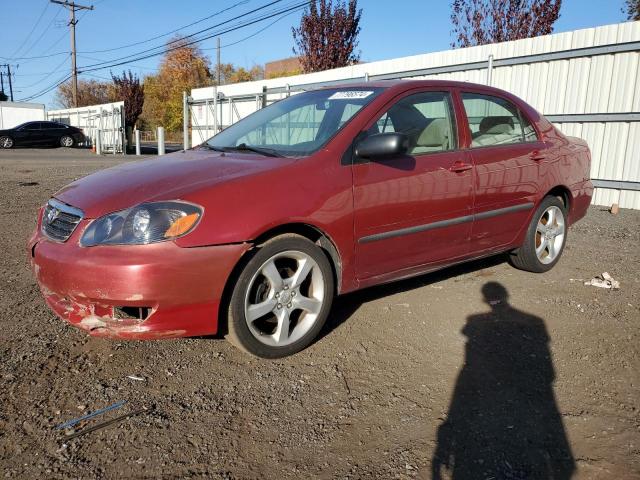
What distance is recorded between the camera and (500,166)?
14.0 ft

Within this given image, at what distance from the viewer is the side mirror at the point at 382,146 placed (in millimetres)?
3271

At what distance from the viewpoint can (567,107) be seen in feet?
29.9

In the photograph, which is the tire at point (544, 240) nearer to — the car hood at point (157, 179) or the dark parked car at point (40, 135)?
the car hood at point (157, 179)

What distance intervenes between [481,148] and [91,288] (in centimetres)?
301

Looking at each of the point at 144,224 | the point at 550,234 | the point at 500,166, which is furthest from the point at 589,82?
the point at 144,224

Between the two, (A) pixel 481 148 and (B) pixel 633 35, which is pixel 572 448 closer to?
(A) pixel 481 148

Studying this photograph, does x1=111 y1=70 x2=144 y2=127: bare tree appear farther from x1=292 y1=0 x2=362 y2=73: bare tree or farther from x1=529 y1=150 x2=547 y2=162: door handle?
x1=529 y1=150 x2=547 y2=162: door handle

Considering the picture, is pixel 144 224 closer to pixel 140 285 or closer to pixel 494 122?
pixel 140 285

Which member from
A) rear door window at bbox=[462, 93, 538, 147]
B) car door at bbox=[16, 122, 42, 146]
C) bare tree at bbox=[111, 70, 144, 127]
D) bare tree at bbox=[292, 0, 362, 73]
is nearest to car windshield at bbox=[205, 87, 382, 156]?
rear door window at bbox=[462, 93, 538, 147]

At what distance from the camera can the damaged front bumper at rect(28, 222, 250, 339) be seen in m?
2.70

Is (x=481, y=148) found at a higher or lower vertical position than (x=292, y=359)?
higher

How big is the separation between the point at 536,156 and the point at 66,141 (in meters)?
28.9

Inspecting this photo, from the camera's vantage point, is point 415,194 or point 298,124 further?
point 298,124

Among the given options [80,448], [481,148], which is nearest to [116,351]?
[80,448]
